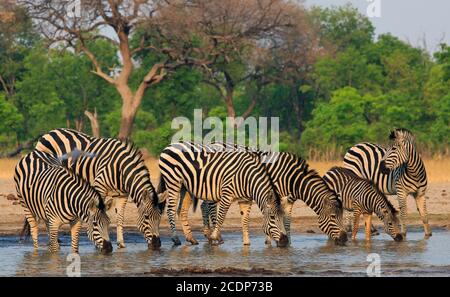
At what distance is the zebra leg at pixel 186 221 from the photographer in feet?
48.1

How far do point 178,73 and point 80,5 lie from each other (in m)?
5.12

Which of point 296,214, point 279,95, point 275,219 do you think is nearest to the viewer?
point 275,219

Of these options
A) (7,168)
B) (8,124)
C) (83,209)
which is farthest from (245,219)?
(8,124)

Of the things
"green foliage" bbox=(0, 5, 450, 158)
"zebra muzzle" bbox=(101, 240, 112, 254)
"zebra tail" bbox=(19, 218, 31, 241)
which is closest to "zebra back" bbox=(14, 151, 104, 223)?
"zebra muzzle" bbox=(101, 240, 112, 254)

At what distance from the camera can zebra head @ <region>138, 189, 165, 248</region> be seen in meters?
13.7

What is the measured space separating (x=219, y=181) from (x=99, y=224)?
220 cm

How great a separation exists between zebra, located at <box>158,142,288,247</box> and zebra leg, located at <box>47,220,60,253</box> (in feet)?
6.22

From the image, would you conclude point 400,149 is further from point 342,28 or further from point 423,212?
point 342,28

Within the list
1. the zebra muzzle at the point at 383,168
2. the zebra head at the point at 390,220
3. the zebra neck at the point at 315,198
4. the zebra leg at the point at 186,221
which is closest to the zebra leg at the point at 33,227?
the zebra leg at the point at 186,221

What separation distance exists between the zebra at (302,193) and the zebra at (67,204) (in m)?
2.16

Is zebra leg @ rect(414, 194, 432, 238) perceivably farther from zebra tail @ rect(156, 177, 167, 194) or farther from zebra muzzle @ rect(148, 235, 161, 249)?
zebra muzzle @ rect(148, 235, 161, 249)

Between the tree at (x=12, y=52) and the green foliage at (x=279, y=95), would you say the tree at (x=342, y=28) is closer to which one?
the green foliage at (x=279, y=95)

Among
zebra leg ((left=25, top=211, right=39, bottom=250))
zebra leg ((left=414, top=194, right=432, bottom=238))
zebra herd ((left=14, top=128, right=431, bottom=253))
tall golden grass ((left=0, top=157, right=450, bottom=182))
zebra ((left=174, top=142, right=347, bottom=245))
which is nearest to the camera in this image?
zebra herd ((left=14, top=128, right=431, bottom=253))

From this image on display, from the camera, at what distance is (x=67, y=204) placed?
504 inches
